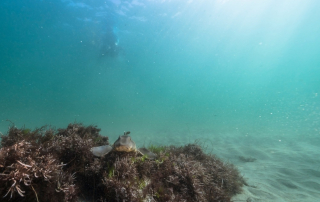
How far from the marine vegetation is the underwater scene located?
21mm

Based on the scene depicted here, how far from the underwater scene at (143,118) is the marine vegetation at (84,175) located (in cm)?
2

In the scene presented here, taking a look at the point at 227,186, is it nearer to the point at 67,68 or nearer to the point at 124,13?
the point at 124,13

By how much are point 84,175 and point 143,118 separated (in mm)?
41369

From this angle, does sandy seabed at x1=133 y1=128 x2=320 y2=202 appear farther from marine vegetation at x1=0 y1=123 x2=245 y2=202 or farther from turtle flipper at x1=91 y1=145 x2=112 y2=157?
turtle flipper at x1=91 y1=145 x2=112 y2=157

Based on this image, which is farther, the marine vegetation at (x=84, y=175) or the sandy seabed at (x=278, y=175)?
the sandy seabed at (x=278, y=175)

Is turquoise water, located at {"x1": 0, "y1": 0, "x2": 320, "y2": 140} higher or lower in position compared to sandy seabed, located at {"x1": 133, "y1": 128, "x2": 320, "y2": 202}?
higher

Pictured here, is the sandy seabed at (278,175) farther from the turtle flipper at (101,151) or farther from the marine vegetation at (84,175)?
the turtle flipper at (101,151)

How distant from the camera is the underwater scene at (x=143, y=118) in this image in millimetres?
2904

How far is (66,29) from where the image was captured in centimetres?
4000

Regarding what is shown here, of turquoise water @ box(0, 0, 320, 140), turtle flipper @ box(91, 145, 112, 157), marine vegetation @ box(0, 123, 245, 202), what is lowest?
marine vegetation @ box(0, 123, 245, 202)

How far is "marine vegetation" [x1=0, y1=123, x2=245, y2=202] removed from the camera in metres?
2.05

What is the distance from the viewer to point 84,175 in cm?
303

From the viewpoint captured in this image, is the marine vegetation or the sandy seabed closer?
the marine vegetation

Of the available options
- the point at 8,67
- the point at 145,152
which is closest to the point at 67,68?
the point at 8,67
